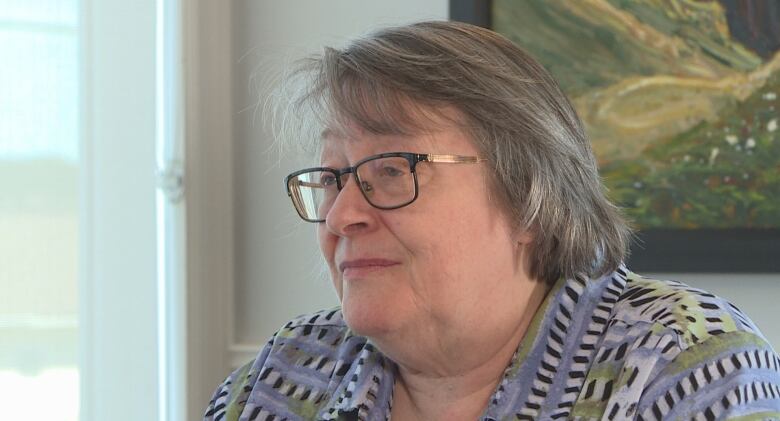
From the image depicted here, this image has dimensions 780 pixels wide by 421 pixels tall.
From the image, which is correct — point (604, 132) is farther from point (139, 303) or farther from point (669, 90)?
point (139, 303)

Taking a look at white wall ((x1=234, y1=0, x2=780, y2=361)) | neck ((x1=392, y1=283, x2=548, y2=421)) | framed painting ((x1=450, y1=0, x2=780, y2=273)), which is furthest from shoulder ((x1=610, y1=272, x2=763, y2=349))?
white wall ((x1=234, y1=0, x2=780, y2=361))

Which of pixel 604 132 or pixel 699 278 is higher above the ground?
pixel 604 132

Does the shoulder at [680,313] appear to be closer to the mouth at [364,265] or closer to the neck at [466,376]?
the neck at [466,376]

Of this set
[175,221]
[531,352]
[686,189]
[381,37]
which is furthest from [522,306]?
[175,221]

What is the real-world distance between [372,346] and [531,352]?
11.2 inches

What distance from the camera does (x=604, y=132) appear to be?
7.50 ft

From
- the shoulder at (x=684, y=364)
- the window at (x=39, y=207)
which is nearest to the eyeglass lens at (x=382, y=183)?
→ the shoulder at (x=684, y=364)

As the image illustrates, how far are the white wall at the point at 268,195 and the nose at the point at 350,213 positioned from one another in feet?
3.66

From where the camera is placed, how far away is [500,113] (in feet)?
4.55

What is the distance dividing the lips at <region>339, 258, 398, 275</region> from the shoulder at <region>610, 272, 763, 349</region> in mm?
321

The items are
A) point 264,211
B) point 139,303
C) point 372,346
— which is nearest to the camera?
point 372,346

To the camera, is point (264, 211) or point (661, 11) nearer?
point (661, 11)

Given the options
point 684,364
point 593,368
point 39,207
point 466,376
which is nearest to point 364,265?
point 466,376

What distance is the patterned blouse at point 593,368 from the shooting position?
1.25 metres
